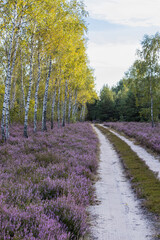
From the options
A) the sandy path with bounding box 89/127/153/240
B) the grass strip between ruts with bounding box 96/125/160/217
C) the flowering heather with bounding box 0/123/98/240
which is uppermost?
the flowering heather with bounding box 0/123/98/240

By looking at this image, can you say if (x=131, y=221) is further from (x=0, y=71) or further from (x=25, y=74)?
(x=25, y=74)

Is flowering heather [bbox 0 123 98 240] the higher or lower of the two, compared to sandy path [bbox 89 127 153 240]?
higher

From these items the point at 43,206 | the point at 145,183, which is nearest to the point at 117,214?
the point at 43,206

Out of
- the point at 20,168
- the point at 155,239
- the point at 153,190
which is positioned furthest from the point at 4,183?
the point at 153,190

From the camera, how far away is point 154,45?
1314 inches

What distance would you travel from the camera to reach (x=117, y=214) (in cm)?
551

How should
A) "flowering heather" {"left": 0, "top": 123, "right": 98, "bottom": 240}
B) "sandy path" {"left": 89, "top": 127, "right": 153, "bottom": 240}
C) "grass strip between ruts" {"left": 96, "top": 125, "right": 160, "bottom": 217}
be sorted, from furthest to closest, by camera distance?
"grass strip between ruts" {"left": 96, "top": 125, "right": 160, "bottom": 217}
"sandy path" {"left": 89, "top": 127, "right": 153, "bottom": 240}
"flowering heather" {"left": 0, "top": 123, "right": 98, "bottom": 240}

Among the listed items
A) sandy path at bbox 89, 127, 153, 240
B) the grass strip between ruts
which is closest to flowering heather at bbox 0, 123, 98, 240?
sandy path at bbox 89, 127, 153, 240

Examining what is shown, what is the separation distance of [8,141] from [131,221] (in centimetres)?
1106

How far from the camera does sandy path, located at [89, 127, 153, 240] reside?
4.52m

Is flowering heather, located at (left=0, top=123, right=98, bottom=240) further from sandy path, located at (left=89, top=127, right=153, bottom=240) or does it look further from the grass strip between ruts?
the grass strip between ruts

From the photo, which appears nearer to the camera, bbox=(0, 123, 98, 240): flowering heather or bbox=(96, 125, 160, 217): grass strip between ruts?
bbox=(0, 123, 98, 240): flowering heather

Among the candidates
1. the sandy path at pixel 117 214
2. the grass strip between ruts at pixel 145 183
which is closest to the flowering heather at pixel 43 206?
the sandy path at pixel 117 214

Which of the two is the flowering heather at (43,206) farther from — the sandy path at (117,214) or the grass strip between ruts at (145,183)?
the grass strip between ruts at (145,183)
